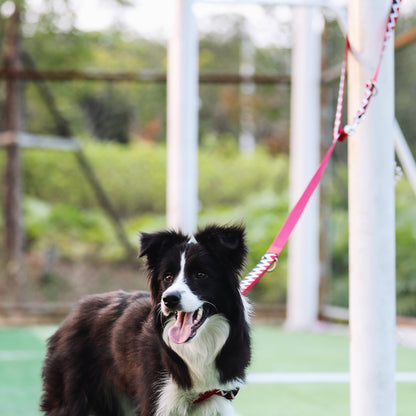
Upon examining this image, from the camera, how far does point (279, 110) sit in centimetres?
956

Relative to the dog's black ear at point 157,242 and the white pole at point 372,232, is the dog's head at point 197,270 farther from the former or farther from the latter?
the white pole at point 372,232

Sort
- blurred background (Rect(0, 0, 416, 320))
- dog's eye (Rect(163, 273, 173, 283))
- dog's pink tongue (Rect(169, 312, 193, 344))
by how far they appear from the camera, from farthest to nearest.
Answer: blurred background (Rect(0, 0, 416, 320)), dog's eye (Rect(163, 273, 173, 283)), dog's pink tongue (Rect(169, 312, 193, 344))

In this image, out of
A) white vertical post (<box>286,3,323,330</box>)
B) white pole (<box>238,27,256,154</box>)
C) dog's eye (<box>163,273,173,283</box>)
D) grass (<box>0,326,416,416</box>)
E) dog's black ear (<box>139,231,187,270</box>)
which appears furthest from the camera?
white pole (<box>238,27,256,154</box>)

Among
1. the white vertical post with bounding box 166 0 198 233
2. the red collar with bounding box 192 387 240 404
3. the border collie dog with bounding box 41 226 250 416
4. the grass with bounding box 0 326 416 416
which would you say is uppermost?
the white vertical post with bounding box 166 0 198 233

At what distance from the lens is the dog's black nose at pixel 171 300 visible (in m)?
2.86

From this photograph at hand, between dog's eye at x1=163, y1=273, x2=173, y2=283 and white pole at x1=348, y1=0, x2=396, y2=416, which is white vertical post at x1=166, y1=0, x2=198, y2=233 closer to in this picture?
dog's eye at x1=163, y1=273, x2=173, y2=283

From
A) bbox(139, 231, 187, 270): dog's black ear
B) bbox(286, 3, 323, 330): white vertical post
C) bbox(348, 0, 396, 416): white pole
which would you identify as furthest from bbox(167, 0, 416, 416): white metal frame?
bbox(286, 3, 323, 330): white vertical post

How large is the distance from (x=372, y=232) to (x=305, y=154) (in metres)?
5.67

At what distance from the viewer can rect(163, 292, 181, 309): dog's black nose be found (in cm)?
286

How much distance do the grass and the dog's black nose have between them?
776 millimetres

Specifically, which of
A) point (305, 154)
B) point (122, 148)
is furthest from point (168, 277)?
point (122, 148)

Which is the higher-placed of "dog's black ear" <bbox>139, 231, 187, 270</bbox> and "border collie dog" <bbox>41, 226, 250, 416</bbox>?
→ "dog's black ear" <bbox>139, 231, 187, 270</bbox>

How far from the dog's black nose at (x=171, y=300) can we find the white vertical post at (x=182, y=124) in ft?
10.1

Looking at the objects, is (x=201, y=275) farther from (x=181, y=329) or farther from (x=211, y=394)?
(x=211, y=394)
